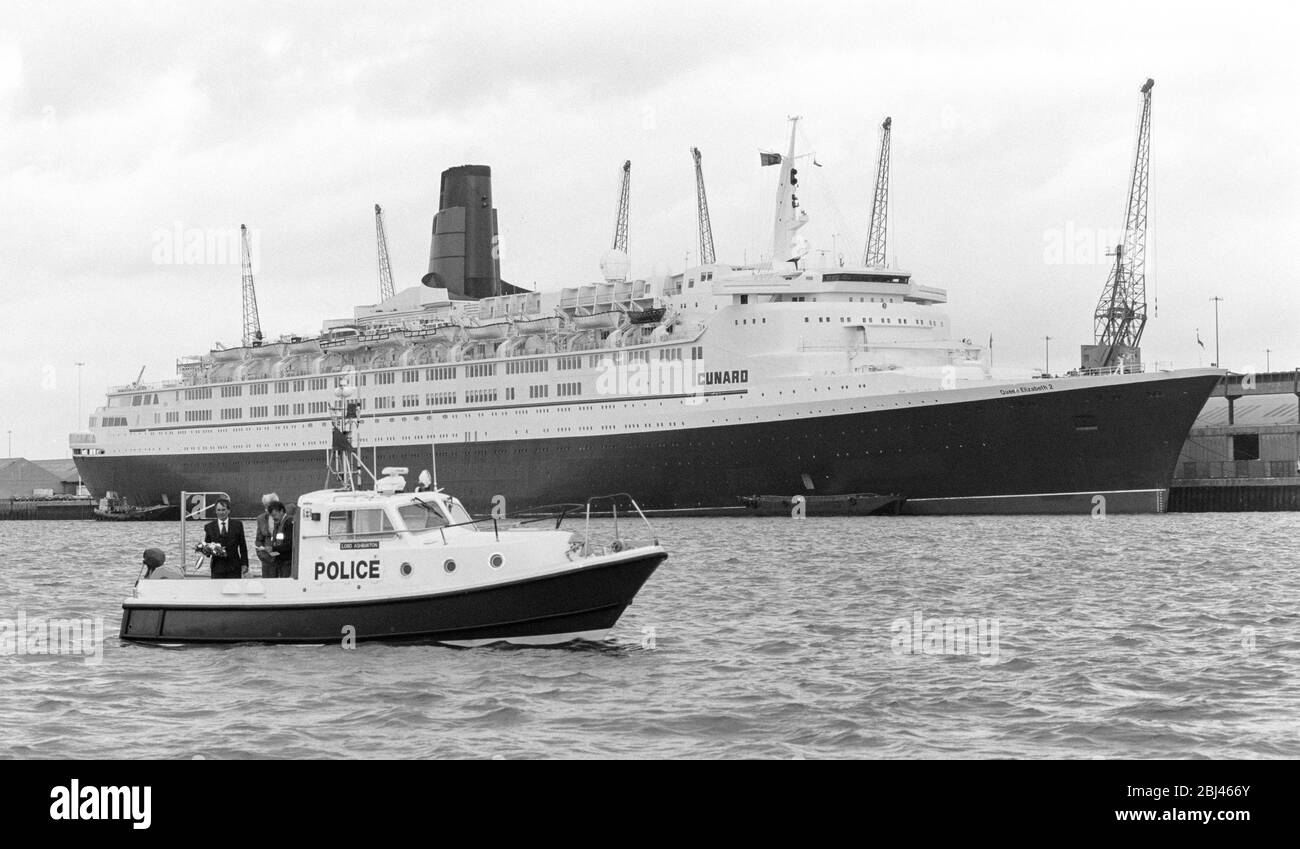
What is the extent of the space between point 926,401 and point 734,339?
10.8m

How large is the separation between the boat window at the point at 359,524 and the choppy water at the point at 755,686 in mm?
1650

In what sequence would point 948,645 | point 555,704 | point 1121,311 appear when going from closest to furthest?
point 555,704 < point 948,645 < point 1121,311

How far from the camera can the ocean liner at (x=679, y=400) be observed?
6469 cm

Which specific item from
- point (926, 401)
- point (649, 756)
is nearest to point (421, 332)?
point (926, 401)

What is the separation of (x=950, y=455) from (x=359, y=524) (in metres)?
45.0

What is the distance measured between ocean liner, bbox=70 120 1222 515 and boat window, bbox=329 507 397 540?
38.0 metres

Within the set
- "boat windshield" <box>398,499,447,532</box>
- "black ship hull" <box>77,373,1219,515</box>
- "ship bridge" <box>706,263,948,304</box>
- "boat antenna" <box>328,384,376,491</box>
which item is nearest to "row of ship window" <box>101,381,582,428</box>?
"black ship hull" <box>77,373,1219,515</box>

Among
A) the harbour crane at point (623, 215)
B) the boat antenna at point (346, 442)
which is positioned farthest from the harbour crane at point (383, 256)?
the boat antenna at point (346, 442)

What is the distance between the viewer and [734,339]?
237ft

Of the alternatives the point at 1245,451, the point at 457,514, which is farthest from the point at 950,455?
the point at 457,514

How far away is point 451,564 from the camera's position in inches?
913

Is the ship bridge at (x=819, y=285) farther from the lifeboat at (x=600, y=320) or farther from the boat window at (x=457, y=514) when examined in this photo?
the boat window at (x=457, y=514)
